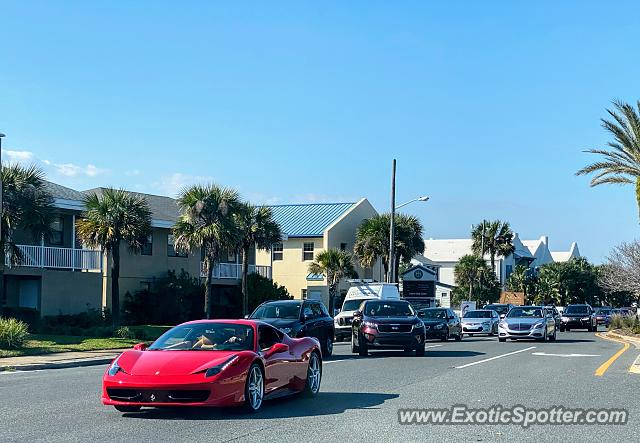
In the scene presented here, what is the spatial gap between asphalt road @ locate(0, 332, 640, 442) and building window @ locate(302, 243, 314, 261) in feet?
132

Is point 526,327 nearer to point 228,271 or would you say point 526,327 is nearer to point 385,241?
point 228,271

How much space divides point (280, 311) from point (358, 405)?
10.6m

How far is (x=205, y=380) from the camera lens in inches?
432

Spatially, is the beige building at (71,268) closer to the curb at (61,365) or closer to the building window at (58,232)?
the building window at (58,232)

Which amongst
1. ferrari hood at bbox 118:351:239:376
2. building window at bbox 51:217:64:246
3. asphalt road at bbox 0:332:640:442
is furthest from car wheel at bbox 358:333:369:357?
building window at bbox 51:217:64:246

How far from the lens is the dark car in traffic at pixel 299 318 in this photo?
2254cm

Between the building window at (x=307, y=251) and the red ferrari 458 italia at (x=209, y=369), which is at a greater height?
the building window at (x=307, y=251)

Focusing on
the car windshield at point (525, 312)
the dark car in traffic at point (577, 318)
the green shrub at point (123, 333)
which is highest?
the car windshield at point (525, 312)

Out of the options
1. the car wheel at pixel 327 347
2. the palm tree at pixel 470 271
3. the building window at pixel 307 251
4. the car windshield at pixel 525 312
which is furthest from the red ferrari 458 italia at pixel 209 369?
the palm tree at pixel 470 271

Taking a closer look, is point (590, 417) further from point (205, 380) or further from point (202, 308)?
point (202, 308)

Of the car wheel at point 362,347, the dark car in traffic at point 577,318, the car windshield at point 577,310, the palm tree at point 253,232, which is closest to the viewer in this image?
the car wheel at point 362,347

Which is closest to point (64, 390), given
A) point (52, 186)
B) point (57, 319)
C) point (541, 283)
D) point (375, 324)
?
point (375, 324)

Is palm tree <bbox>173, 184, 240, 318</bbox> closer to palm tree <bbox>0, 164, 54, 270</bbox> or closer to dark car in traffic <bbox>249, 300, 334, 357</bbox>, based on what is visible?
palm tree <bbox>0, 164, 54, 270</bbox>

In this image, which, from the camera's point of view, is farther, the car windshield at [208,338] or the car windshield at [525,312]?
the car windshield at [525,312]
